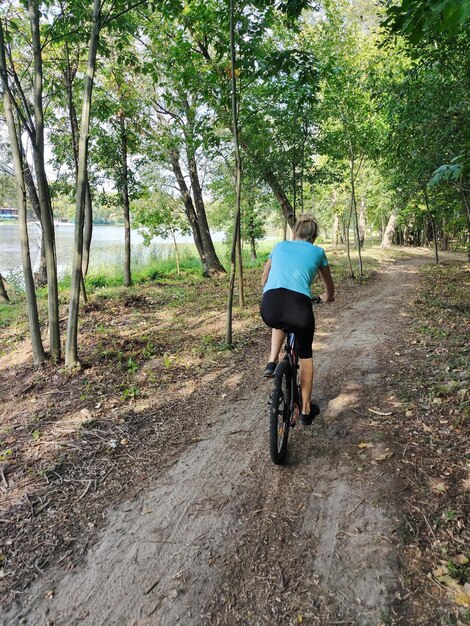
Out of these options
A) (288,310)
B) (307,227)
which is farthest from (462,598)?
(307,227)

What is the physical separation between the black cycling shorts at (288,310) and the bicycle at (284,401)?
0.13m

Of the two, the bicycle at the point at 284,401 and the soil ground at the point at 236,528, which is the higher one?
the bicycle at the point at 284,401

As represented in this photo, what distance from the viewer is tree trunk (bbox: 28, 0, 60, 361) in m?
4.79

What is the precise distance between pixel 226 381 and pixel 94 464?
87.8 inches

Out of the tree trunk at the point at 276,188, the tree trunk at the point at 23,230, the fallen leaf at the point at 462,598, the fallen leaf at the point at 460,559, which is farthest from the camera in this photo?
the tree trunk at the point at 276,188

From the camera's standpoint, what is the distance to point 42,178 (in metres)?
5.36

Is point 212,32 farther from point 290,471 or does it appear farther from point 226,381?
point 290,471

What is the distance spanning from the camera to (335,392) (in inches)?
184

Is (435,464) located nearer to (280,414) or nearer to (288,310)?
(280,414)

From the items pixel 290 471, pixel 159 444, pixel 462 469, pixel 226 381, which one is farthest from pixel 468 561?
pixel 226 381

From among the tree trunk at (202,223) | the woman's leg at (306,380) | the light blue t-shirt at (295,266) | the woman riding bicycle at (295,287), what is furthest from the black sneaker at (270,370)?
the tree trunk at (202,223)

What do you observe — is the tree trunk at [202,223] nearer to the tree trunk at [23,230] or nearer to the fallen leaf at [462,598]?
the tree trunk at [23,230]

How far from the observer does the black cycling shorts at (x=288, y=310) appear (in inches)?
123

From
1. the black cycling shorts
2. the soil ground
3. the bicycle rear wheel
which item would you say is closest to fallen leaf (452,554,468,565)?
the soil ground
